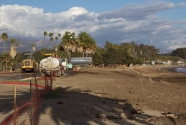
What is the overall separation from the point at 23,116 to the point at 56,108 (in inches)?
109

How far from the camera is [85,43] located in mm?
100938

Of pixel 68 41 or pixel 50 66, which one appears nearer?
pixel 50 66

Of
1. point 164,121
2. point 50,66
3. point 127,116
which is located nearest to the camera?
point 164,121

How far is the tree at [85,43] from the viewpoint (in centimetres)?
10081

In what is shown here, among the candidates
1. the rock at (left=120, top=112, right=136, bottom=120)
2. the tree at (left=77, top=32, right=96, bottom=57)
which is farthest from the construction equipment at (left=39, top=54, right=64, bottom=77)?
the tree at (left=77, top=32, right=96, bottom=57)

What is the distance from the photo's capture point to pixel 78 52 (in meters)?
106

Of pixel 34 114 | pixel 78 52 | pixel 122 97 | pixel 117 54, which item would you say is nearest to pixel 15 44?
pixel 78 52

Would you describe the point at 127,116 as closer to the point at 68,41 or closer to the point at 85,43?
the point at 85,43

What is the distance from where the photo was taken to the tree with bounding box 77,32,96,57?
10081cm

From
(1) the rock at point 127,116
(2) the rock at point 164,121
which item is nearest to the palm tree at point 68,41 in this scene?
(1) the rock at point 127,116

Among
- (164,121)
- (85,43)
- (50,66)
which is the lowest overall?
(164,121)

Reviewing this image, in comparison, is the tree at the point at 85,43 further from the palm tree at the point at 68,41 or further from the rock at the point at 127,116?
the rock at the point at 127,116

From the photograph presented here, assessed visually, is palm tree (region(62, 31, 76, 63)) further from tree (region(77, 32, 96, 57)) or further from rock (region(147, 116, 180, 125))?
rock (region(147, 116, 180, 125))

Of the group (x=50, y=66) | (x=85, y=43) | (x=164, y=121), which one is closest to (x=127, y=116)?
(x=164, y=121)
